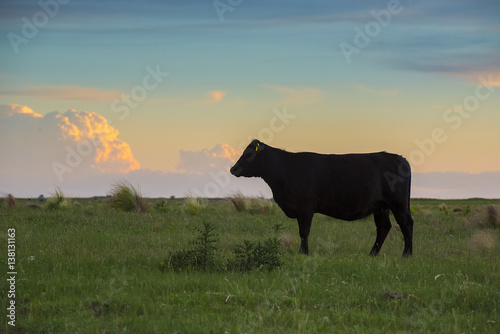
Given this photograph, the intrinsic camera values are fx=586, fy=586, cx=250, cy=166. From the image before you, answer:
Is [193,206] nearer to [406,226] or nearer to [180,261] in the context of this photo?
[406,226]

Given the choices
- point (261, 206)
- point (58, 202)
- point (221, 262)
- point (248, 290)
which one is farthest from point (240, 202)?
point (248, 290)

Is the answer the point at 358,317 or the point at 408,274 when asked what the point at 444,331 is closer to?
the point at 358,317

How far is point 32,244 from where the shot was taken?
1311 cm

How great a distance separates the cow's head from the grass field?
5.64 ft

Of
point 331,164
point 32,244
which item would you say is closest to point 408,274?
point 331,164

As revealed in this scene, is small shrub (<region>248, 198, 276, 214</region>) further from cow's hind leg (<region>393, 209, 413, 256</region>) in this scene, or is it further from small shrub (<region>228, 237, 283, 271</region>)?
small shrub (<region>228, 237, 283, 271</region>)

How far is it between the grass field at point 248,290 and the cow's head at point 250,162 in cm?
172

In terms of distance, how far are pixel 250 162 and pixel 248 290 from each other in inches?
231

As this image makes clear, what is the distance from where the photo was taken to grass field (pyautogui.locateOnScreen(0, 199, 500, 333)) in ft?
22.3

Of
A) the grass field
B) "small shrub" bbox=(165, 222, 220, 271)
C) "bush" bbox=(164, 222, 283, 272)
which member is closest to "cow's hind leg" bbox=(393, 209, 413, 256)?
the grass field

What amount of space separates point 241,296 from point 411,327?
2268mm

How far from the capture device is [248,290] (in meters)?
8.10

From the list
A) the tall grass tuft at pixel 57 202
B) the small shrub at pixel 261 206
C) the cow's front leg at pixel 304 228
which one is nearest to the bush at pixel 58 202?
the tall grass tuft at pixel 57 202

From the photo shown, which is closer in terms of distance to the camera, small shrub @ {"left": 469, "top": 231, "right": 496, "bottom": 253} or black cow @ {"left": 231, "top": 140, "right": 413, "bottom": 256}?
black cow @ {"left": 231, "top": 140, "right": 413, "bottom": 256}
